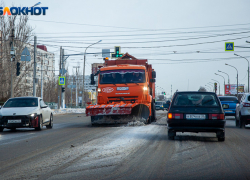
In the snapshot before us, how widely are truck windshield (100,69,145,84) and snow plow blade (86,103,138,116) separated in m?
1.75

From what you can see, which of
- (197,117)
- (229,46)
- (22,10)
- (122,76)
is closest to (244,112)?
(122,76)

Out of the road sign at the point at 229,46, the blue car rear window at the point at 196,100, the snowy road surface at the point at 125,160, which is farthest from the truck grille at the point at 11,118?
the road sign at the point at 229,46

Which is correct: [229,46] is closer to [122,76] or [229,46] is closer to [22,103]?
[122,76]

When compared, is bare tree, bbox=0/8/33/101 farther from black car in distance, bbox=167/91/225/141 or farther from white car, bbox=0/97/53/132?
black car in distance, bbox=167/91/225/141

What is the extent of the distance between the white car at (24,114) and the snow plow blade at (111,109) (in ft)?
7.24

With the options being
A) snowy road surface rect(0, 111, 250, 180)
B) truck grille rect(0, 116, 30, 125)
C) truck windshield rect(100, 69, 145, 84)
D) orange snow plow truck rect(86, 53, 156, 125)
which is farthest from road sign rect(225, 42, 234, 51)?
snowy road surface rect(0, 111, 250, 180)

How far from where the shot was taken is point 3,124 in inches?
607

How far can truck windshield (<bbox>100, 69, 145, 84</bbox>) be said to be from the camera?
62.3 feet

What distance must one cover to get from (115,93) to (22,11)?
2509 centimetres

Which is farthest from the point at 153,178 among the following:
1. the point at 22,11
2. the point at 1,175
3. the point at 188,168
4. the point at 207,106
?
the point at 22,11

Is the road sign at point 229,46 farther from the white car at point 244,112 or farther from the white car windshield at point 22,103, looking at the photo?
the white car windshield at point 22,103

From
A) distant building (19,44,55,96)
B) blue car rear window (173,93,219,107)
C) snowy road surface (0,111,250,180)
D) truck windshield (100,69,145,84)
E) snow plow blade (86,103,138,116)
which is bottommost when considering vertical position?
snowy road surface (0,111,250,180)

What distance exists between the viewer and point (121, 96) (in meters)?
18.6

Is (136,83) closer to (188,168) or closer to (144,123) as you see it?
(144,123)
